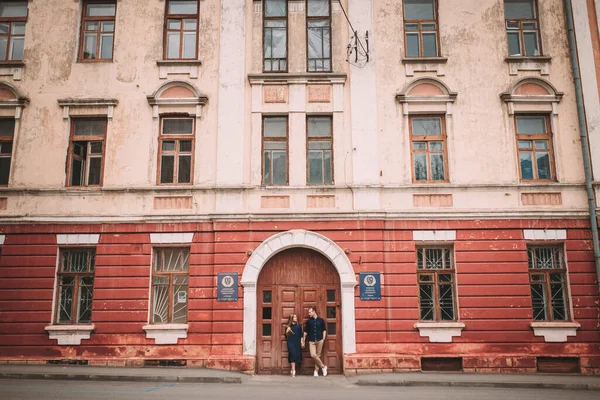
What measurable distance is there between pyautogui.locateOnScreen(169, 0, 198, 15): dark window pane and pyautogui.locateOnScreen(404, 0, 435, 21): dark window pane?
654cm

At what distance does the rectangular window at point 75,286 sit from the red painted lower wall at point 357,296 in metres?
0.32

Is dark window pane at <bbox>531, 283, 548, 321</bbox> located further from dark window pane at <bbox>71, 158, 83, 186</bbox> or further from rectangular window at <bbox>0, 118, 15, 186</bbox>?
rectangular window at <bbox>0, 118, 15, 186</bbox>

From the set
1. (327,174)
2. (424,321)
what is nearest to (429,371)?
(424,321)

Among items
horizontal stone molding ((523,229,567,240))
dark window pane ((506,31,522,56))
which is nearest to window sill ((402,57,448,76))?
dark window pane ((506,31,522,56))

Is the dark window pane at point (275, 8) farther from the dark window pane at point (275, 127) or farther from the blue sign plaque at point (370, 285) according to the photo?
the blue sign plaque at point (370, 285)

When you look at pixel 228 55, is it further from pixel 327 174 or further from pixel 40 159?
pixel 40 159

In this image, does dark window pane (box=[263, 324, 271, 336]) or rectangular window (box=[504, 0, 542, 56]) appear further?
rectangular window (box=[504, 0, 542, 56])

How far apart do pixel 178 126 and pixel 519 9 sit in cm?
1107

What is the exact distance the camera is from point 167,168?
584 inches

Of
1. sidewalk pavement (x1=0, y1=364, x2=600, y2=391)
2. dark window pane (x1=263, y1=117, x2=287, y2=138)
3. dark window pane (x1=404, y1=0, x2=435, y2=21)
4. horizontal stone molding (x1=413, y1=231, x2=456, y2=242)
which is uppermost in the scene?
dark window pane (x1=404, y1=0, x2=435, y2=21)

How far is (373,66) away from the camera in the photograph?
1496 cm

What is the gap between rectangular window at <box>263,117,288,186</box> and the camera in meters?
14.7

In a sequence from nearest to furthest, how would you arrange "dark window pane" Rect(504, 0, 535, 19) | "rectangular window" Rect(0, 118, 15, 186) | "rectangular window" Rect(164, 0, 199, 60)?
"rectangular window" Rect(0, 118, 15, 186), "rectangular window" Rect(164, 0, 199, 60), "dark window pane" Rect(504, 0, 535, 19)

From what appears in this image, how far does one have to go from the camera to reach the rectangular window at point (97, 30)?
15500mm
